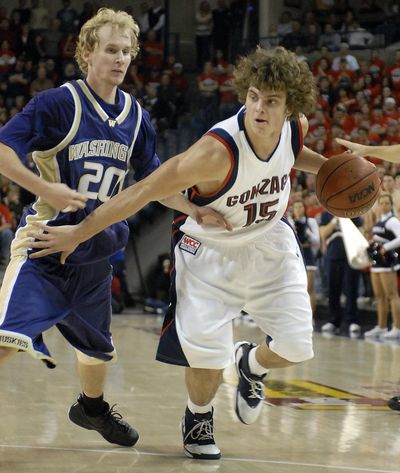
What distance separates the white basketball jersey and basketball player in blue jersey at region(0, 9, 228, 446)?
13 cm

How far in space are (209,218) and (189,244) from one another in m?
0.30

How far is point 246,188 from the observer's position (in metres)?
4.27

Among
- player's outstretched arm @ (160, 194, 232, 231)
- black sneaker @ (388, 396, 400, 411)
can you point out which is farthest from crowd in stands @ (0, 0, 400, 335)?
player's outstretched arm @ (160, 194, 232, 231)

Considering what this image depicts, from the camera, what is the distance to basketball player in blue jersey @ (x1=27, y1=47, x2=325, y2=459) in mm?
4211

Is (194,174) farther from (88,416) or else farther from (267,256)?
(88,416)

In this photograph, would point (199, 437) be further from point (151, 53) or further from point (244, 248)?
point (151, 53)

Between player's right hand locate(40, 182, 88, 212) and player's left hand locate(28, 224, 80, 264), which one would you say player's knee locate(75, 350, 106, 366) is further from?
player's right hand locate(40, 182, 88, 212)

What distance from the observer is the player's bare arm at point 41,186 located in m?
3.88

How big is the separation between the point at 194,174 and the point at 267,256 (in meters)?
0.73

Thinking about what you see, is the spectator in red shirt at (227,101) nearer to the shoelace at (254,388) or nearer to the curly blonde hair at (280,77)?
the shoelace at (254,388)

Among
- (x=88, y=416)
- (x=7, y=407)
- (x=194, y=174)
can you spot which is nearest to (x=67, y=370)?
(x=7, y=407)

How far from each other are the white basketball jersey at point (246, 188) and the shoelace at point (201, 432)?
87cm

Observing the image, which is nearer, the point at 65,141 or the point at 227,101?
the point at 65,141

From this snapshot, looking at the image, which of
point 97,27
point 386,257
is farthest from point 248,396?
point 386,257
